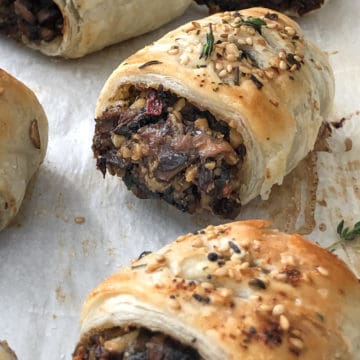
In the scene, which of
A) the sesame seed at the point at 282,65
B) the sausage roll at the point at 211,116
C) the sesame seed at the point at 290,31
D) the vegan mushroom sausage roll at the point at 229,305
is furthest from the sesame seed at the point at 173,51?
the vegan mushroom sausage roll at the point at 229,305

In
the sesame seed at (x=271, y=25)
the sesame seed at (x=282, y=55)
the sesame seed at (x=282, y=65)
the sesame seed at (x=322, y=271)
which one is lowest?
the sesame seed at (x=322, y=271)

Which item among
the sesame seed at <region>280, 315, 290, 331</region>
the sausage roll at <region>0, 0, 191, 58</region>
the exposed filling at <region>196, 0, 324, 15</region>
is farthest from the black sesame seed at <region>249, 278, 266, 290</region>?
the exposed filling at <region>196, 0, 324, 15</region>

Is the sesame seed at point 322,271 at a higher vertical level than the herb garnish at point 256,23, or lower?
lower

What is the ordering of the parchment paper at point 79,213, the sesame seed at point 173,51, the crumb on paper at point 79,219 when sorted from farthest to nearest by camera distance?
the crumb on paper at point 79,219
the sesame seed at point 173,51
the parchment paper at point 79,213

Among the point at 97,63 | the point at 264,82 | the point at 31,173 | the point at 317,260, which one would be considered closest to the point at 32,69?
the point at 97,63

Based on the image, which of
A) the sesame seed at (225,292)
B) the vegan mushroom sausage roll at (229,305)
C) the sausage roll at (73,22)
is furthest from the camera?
the sausage roll at (73,22)

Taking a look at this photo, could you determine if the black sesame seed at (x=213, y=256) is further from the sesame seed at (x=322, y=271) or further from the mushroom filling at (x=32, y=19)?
the mushroom filling at (x=32, y=19)

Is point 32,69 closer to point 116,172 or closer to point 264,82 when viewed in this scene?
point 116,172

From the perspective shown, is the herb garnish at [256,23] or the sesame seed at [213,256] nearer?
the sesame seed at [213,256]
